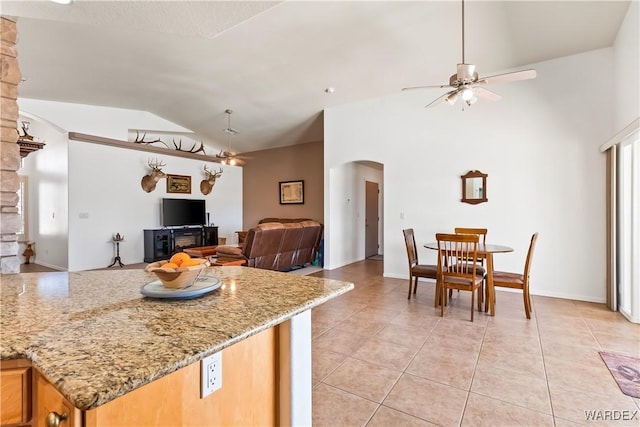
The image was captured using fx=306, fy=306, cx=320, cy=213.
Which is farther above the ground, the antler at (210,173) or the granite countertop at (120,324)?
the antler at (210,173)

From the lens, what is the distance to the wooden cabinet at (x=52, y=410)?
2.23 feet

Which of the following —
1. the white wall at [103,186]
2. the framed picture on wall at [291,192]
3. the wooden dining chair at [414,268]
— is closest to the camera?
the wooden dining chair at [414,268]

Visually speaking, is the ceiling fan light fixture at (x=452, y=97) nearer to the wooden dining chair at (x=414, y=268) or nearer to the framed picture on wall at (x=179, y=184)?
the wooden dining chair at (x=414, y=268)

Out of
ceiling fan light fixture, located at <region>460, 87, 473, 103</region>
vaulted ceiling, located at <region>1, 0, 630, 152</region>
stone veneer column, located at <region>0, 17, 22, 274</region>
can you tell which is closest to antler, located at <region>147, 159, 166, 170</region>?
vaulted ceiling, located at <region>1, 0, 630, 152</region>

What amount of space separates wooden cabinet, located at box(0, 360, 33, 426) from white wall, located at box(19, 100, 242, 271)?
20.9 ft

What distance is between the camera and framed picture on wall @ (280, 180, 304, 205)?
8125 mm

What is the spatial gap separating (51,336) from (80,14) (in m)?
1.74

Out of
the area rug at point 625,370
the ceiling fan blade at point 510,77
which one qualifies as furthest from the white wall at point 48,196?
the area rug at point 625,370

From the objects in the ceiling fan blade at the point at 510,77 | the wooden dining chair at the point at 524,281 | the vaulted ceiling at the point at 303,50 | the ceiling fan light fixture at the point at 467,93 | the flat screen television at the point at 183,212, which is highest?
the vaulted ceiling at the point at 303,50

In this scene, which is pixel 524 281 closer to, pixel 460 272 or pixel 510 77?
pixel 460 272

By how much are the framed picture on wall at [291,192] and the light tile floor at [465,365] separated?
460cm

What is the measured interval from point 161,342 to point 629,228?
15.7 ft

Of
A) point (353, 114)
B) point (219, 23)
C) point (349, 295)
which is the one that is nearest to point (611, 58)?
point (353, 114)

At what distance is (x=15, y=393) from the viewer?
788 millimetres
